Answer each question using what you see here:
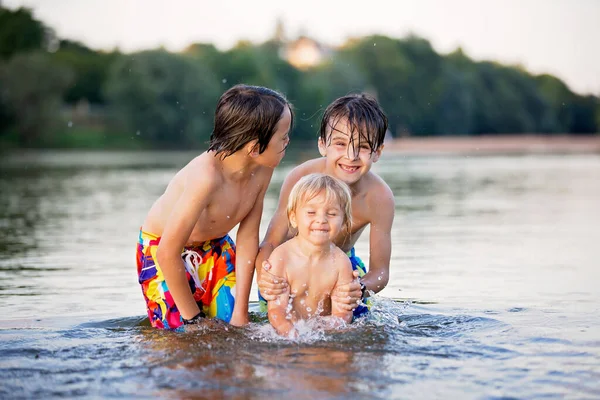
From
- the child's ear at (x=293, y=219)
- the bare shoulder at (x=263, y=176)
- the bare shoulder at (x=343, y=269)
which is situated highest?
the bare shoulder at (x=263, y=176)

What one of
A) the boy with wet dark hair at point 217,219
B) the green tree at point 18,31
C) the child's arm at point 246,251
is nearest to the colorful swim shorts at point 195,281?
the boy with wet dark hair at point 217,219

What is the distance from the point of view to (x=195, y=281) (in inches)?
179

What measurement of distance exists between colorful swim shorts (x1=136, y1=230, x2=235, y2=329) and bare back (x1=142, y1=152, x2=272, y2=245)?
0.28ft

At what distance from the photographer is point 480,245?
25.1ft

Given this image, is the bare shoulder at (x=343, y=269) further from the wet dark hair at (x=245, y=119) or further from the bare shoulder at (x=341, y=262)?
the wet dark hair at (x=245, y=119)

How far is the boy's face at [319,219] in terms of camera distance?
426 centimetres

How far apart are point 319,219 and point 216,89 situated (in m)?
45.9

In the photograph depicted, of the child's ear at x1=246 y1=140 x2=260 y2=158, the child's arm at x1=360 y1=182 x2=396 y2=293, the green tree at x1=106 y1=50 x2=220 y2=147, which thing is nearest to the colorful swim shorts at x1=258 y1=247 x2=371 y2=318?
the child's arm at x1=360 y1=182 x2=396 y2=293

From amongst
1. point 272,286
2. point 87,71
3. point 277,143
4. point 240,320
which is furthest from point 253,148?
point 87,71

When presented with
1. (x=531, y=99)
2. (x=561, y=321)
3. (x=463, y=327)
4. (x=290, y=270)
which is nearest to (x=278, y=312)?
(x=290, y=270)

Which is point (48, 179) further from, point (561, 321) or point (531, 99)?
point (531, 99)

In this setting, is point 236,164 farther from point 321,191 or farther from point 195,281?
point 195,281

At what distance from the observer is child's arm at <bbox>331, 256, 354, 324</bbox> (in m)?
4.31

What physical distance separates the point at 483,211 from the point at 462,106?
235ft
